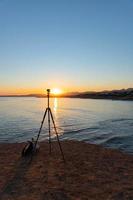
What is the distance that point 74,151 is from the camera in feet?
62.2

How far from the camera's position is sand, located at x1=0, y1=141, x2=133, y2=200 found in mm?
10711

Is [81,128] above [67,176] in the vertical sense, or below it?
below

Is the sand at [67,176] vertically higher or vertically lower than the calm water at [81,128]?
higher

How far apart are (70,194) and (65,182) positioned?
1.42 metres

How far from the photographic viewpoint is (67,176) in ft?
42.6

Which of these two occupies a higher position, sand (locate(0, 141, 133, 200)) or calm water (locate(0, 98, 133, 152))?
sand (locate(0, 141, 133, 200))

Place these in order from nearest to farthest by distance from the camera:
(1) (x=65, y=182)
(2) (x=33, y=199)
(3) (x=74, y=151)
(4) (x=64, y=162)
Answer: (2) (x=33, y=199), (1) (x=65, y=182), (4) (x=64, y=162), (3) (x=74, y=151)

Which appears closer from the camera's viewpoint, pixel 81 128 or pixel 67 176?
pixel 67 176

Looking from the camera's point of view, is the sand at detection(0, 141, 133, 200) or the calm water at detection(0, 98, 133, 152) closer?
the sand at detection(0, 141, 133, 200)

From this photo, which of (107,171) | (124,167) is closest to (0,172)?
(107,171)

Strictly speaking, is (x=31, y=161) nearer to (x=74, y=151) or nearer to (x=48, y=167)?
(x=48, y=167)

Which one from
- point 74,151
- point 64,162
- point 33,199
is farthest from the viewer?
point 74,151

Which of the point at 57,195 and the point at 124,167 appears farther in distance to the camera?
the point at 124,167

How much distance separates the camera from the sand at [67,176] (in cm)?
1071
